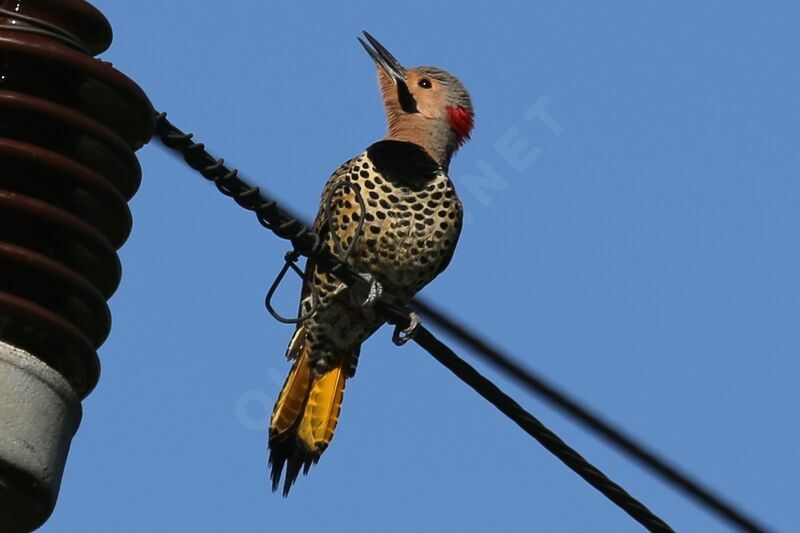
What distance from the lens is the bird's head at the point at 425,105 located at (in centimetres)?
786

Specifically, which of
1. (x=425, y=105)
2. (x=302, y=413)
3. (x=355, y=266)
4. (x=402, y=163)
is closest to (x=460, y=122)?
(x=425, y=105)

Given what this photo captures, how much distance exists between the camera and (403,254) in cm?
705

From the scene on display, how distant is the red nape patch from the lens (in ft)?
26.5

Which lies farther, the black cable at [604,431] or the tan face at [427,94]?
the tan face at [427,94]

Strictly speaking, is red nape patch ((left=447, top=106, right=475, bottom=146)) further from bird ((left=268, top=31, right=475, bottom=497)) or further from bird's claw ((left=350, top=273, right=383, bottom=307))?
bird's claw ((left=350, top=273, right=383, bottom=307))

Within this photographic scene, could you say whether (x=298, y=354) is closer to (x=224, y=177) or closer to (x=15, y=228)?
(x=224, y=177)

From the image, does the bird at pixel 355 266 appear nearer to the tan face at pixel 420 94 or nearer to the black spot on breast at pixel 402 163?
the black spot on breast at pixel 402 163

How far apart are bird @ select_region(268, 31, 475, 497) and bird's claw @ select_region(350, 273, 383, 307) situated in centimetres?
12

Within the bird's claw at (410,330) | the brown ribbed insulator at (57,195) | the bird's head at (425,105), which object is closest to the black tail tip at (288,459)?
the bird's claw at (410,330)

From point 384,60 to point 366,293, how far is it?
2.88 m

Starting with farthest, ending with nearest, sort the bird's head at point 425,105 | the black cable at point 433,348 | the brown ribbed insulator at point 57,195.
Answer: the bird's head at point 425,105, the black cable at point 433,348, the brown ribbed insulator at point 57,195

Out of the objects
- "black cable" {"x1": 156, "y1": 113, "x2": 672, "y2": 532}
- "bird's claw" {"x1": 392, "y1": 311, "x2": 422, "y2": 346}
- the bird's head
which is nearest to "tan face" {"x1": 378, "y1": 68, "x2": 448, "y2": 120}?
the bird's head

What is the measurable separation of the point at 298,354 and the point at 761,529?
3.09 m

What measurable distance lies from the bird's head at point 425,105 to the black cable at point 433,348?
3.20 m
